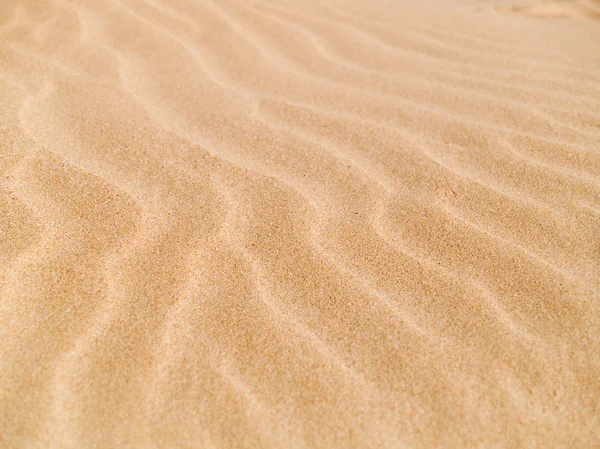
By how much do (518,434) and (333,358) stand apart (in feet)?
1.25

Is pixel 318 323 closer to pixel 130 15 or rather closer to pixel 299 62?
pixel 299 62

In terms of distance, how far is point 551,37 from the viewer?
2.84 m

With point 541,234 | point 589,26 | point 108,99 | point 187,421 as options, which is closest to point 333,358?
point 187,421

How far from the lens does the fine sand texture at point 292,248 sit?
3.61 feet

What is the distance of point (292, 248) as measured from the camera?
57.1 inches

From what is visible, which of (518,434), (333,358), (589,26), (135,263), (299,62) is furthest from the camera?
(589,26)

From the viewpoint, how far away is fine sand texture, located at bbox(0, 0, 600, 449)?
1100mm

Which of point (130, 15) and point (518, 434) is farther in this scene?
point (130, 15)

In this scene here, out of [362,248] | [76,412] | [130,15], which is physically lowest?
[76,412]

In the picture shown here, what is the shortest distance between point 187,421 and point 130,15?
222 centimetres

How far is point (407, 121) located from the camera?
2016 mm

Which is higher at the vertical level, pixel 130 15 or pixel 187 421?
pixel 130 15

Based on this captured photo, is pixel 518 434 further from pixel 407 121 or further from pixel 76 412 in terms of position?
pixel 407 121

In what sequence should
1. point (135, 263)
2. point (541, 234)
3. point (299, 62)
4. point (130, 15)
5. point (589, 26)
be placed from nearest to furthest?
point (135, 263) → point (541, 234) → point (299, 62) → point (130, 15) → point (589, 26)
